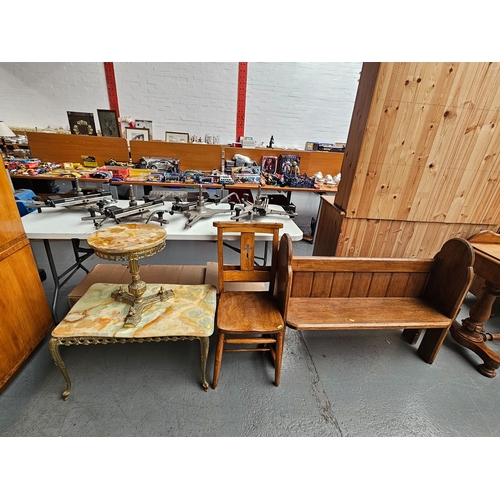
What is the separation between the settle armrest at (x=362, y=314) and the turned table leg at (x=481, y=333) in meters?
0.47

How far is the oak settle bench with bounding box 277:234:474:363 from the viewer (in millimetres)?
1483

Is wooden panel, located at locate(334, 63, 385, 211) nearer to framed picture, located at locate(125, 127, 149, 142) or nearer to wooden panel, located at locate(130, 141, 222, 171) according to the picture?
wooden panel, located at locate(130, 141, 222, 171)

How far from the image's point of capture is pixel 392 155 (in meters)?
1.69

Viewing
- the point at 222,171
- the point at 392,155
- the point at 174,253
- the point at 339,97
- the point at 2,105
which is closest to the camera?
the point at 392,155

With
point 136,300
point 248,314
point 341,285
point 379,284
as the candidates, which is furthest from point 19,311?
point 379,284

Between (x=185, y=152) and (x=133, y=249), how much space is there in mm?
2810

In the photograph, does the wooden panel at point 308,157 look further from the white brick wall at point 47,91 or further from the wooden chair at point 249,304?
the white brick wall at point 47,91

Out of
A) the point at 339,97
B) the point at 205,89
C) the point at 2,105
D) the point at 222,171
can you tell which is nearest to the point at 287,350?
the point at 222,171

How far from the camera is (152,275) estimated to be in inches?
81.1

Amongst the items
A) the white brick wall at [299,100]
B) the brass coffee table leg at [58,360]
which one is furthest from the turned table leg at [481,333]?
the white brick wall at [299,100]

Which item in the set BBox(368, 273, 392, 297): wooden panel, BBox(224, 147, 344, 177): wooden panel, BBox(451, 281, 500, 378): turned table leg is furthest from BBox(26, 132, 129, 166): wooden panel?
BBox(451, 281, 500, 378): turned table leg

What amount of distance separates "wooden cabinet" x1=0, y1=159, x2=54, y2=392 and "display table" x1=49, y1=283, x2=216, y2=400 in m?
0.36

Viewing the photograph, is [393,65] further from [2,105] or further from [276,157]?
[2,105]

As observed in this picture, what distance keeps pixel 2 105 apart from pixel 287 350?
23.2 ft
